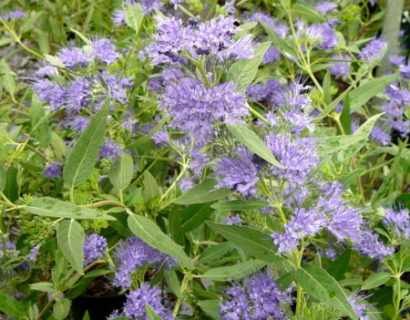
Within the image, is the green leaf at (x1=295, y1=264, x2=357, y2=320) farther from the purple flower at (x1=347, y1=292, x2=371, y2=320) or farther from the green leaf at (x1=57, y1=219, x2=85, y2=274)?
the green leaf at (x1=57, y1=219, x2=85, y2=274)

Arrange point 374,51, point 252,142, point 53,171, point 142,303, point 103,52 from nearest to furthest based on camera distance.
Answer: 1. point 252,142
2. point 142,303
3. point 103,52
4. point 53,171
5. point 374,51

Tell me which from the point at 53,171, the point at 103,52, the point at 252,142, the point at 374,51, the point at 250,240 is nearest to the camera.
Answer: the point at 252,142

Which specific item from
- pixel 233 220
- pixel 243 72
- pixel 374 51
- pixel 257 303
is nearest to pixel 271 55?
pixel 374 51

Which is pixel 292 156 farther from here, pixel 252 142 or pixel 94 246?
pixel 94 246

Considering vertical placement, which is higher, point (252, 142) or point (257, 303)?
point (252, 142)

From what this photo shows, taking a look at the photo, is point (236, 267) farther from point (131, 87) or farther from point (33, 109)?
point (33, 109)
